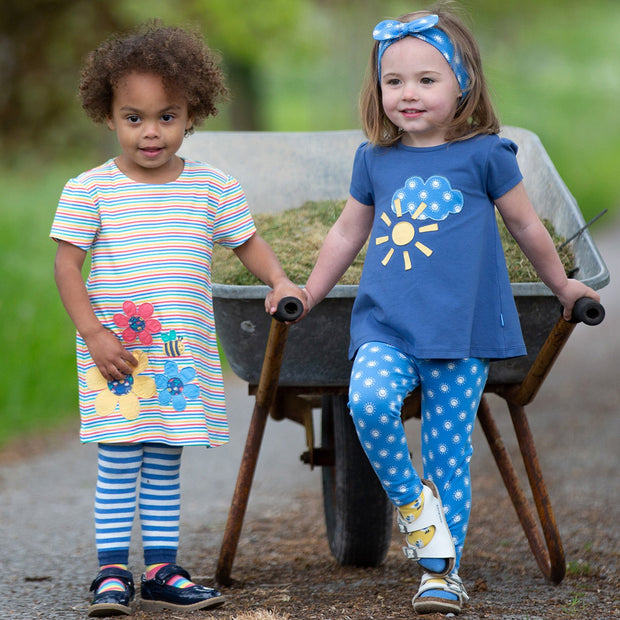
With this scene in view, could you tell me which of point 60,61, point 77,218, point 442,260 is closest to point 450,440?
point 442,260

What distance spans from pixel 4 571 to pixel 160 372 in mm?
1251

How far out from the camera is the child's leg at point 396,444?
8.25ft

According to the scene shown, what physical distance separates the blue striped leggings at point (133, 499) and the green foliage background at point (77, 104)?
129cm

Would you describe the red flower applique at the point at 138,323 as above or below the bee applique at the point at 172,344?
above

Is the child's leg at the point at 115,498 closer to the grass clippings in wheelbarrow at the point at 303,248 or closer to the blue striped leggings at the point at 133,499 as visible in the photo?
the blue striped leggings at the point at 133,499

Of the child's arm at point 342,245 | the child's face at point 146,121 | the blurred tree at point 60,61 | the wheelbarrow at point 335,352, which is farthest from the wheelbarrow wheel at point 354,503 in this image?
the blurred tree at point 60,61

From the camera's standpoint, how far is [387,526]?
3482 millimetres

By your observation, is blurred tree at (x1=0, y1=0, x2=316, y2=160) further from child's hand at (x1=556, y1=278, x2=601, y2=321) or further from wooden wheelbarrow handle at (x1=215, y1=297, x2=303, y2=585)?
child's hand at (x1=556, y1=278, x2=601, y2=321)

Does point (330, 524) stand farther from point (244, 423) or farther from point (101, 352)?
point (244, 423)

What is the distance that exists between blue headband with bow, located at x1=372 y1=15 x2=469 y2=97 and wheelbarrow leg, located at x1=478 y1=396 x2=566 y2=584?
3.17 ft

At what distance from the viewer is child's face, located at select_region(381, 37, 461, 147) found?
8.57 feet

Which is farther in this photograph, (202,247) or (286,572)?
(286,572)

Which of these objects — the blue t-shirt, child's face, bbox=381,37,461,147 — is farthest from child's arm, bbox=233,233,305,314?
child's face, bbox=381,37,461,147

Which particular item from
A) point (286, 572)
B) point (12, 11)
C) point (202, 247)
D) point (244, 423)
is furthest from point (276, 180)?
point (12, 11)
